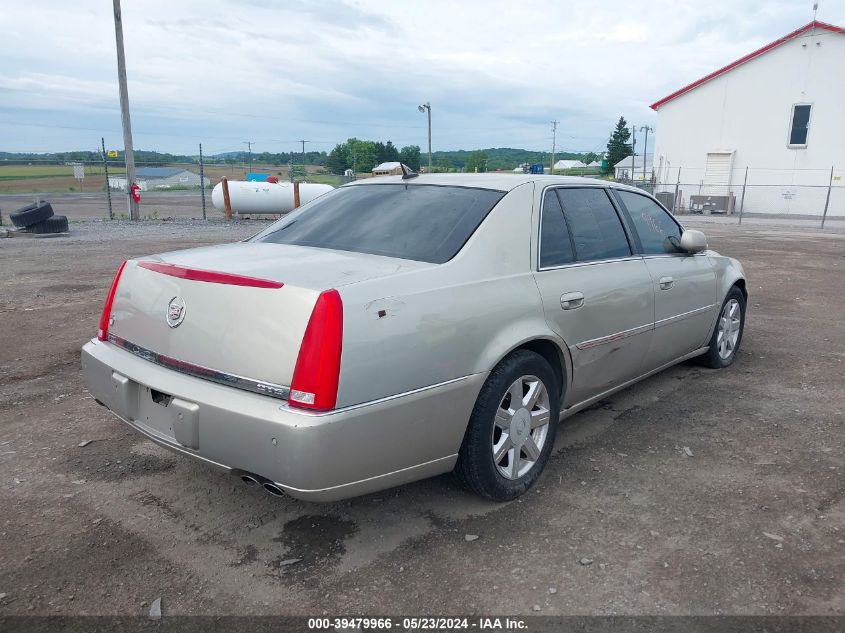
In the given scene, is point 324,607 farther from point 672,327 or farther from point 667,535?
point 672,327

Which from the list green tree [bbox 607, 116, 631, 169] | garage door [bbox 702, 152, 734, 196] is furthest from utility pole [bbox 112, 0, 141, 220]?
green tree [bbox 607, 116, 631, 169]

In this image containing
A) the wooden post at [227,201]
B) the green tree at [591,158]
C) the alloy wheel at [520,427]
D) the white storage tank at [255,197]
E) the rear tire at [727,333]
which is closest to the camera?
the alloy wheel at [520,427]

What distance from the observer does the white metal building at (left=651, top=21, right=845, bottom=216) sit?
29031mm

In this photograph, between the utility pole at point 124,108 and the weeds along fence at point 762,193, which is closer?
the utility pole at point 124,108

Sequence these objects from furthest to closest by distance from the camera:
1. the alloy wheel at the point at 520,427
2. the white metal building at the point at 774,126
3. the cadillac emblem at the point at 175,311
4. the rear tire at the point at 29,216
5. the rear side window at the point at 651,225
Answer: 1. the white metal building at the point at 774,126
2. the rear tire at the point at 29,216
3. the rear side window at the point at 651,225
4. the alloy wheel at the point at 520,427
5. the cadillac emblem at the point at 175,311

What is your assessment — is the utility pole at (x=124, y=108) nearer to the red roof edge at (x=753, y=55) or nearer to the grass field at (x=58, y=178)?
the grass field at (x=58, y=178)

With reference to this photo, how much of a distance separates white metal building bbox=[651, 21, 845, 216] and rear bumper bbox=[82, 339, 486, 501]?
3123cm

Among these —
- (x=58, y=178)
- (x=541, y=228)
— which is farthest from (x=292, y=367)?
(x=58, y=178)

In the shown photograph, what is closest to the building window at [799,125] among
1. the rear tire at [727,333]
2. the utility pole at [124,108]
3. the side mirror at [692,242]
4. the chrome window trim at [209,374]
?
the utility pole at [124,108]

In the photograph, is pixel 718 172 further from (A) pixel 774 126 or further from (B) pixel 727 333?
(B) pixel 727 333

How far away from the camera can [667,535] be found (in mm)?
2965

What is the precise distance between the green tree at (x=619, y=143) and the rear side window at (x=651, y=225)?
93.8m

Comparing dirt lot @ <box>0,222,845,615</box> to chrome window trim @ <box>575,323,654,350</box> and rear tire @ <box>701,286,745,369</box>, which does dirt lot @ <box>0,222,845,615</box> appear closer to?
rear tire @ <box>701,286,745,369</box>

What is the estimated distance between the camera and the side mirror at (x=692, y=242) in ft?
15.3
